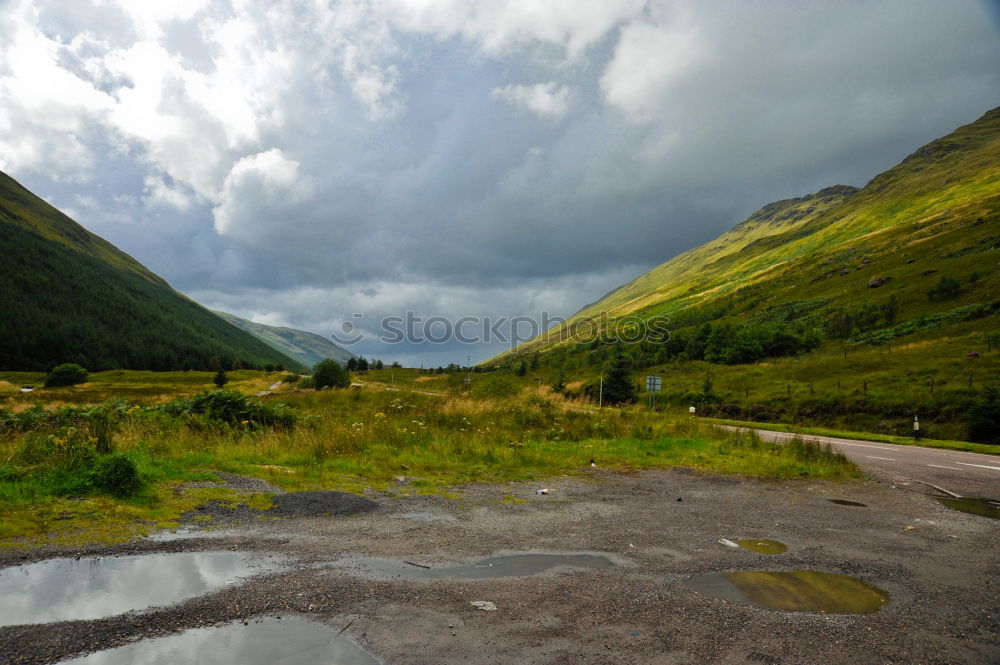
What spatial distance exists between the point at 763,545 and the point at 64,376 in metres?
123

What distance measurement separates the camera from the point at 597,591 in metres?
5.05

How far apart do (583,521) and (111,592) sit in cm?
603

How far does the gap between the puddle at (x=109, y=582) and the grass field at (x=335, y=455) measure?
96cm

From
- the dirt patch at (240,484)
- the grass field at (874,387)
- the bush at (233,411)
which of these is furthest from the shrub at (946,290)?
the dirt patch at (240,484)

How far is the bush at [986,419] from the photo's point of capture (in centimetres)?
2823

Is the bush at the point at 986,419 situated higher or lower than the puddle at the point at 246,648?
higher

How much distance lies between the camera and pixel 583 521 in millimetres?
→ 7828

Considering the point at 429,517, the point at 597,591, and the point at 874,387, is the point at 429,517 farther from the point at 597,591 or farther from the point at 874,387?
the point at 874,387

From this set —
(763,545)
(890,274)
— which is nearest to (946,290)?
(890,274)

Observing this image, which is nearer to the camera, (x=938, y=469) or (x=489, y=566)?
(x=489, y=566)

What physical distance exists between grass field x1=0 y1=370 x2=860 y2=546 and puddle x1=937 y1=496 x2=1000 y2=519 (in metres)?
2.66

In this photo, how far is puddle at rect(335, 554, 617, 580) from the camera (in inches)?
213

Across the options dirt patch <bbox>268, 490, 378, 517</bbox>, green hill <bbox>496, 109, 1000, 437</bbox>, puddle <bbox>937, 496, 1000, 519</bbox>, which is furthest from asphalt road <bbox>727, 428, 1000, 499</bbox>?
green hill <bbox>496, 109, 1000, 437</bbox>

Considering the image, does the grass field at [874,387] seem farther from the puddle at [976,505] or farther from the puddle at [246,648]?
the puddle at [246,648]
